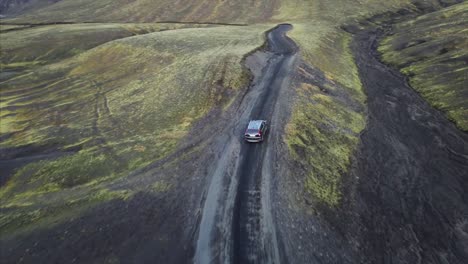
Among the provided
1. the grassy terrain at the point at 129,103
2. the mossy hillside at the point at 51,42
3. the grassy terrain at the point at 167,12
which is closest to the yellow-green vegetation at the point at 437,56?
the grassy terrain at the point at 129,103

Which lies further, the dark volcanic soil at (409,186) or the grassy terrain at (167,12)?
the grassy terrain at (167,12)

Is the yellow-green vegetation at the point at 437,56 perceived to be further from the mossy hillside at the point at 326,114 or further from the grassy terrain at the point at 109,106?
the grassy terrain at the point at 109,106

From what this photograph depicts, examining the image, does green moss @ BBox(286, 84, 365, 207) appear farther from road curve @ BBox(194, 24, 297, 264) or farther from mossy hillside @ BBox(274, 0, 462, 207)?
road curve @ BBox(194, 24, 297, 264)

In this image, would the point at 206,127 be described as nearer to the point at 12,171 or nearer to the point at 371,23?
the point at 12,171

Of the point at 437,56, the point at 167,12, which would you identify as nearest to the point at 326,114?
the point at 437,56

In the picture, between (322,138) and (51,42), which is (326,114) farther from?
(51,42)

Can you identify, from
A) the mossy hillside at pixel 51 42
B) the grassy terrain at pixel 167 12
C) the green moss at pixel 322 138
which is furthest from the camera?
the grassy terrain at pixel 167 12
